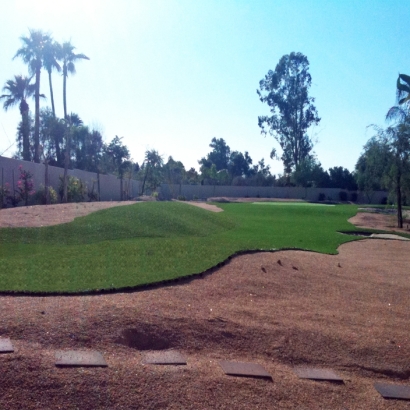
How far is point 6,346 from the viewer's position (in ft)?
16.5

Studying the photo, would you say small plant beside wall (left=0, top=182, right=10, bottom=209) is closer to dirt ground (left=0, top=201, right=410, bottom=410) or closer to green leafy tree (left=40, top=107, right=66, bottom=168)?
dirt ground (left=0, top=201, right=410, bottom=410)

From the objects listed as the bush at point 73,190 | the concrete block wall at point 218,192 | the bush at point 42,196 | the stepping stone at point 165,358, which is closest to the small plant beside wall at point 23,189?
the bush at point 42,196

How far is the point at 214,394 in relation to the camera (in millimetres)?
4820

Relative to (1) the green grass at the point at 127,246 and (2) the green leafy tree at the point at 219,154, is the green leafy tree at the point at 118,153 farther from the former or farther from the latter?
A: (2) the green leafy tree at the point at 219,154

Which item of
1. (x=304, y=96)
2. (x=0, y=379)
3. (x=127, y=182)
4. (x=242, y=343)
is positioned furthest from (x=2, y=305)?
(x=304, y=96)

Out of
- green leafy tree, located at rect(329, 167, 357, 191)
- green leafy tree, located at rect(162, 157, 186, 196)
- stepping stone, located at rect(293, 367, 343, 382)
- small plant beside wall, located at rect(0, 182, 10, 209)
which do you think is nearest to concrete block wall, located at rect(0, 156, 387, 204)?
green leafy tree, located at rect(162, 157, 186, 196)

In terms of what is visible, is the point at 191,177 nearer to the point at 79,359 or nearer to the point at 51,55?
the point at 51,55

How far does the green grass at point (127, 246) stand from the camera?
27.0 feet

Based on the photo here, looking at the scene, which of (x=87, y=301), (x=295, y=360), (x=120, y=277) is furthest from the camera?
(x=120, y=277)

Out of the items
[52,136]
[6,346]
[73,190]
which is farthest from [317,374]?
[52,136]

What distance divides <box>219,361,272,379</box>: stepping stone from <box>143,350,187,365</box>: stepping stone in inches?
17.6

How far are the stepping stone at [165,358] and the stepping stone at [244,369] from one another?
1.47ft

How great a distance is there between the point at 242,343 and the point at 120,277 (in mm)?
2890

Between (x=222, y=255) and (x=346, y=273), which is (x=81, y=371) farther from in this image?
(x=346, y=273)
